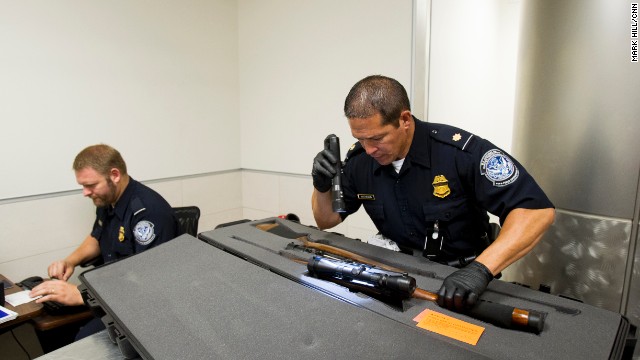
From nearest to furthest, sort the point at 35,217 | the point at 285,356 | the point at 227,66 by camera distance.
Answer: the point at 285,356
the point at 35,217
the point at 227,66

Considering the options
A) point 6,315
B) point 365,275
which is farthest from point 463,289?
point 6,315

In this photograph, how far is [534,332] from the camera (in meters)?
0.71

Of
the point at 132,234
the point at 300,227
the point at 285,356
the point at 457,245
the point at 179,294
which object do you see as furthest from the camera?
the point at 132,234

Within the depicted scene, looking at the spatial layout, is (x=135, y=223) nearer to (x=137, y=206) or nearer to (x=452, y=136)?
(x=137, y=206)

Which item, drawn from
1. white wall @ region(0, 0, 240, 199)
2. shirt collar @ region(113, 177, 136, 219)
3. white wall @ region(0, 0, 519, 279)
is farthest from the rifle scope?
white wall @ region(0, 0, 240, 199)

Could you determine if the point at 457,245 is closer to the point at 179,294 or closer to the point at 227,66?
the point at 179,294

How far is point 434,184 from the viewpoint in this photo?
1360 millimetres

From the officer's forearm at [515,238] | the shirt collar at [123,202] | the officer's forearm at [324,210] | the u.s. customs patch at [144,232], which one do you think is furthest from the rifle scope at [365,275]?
the shirt collar at [123,202]

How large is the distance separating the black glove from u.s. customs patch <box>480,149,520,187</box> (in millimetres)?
408

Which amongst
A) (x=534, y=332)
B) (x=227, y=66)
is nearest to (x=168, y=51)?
(x=227, y=66)

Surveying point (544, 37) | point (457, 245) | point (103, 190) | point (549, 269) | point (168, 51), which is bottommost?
point (549, 269)

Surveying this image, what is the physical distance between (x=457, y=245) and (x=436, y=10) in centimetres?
147

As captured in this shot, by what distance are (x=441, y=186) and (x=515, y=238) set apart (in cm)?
33

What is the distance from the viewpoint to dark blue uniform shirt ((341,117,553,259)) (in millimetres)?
1230
